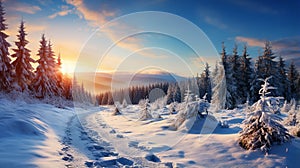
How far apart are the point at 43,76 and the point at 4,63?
22.5 feet

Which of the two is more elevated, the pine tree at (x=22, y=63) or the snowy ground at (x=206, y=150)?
the pine tree at (x=22, y=63)

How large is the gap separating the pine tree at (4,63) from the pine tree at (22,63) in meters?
1.25

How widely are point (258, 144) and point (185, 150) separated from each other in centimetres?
273

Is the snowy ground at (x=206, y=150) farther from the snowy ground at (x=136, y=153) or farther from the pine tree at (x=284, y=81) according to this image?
the pine tree at (x=284, y=81)

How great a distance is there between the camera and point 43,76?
3186 centimetres

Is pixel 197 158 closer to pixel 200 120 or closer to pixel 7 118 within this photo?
pixel 200 120

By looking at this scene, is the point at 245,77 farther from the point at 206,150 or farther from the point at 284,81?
the point at 206,150

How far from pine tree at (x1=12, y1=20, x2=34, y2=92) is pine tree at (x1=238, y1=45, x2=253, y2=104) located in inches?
1317

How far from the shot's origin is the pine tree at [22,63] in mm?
27953

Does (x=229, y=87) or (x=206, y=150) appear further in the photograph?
(x=229, y=87)

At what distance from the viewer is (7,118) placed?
874 cm

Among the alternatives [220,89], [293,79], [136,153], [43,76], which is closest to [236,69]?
[220,89]

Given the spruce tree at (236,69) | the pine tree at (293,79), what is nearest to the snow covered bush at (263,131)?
the spruce tree at (236,69)

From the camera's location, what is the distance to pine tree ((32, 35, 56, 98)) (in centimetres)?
3117
